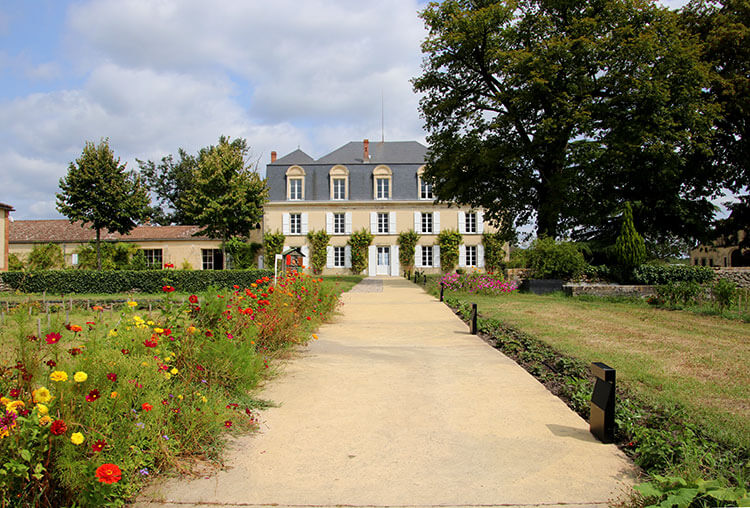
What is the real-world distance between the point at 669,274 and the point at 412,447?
588 inches

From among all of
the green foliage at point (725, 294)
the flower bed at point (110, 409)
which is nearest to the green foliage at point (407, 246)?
the green foliage at point (725, 294)

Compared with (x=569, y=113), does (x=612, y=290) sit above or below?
below

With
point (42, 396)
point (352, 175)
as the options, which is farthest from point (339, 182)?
point (42, 396)

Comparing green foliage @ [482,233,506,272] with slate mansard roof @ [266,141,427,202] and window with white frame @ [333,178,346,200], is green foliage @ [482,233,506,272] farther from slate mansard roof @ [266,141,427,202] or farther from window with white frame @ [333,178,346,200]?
window with white frame @ [333,178,346,200]

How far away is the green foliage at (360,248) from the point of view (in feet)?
114

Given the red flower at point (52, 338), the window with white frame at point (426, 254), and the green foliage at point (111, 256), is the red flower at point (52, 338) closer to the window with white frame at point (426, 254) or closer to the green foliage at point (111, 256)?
the green foliage at point (111, 256)

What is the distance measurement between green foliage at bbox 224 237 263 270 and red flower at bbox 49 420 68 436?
28397 mm

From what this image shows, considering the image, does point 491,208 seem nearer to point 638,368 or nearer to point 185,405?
point 638,368

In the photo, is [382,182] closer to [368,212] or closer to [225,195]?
A: [368,212]

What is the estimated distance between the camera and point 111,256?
3120cm

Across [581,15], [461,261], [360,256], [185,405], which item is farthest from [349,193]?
[185,405]

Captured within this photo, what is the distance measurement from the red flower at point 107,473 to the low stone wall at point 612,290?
15.7m

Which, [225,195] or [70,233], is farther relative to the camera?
[70,233]

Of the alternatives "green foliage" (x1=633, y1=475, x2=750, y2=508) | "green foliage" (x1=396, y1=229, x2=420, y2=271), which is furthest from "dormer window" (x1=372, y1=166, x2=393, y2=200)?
"green foliage" (x1=633, y1=475, x2=750, y2=508)
